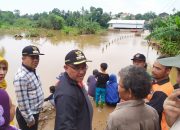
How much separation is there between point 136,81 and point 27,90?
5.87ft

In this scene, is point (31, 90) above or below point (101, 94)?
above

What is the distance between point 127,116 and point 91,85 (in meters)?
5.04

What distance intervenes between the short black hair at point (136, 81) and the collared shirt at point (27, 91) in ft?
5.34

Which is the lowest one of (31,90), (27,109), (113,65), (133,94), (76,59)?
(113,65)

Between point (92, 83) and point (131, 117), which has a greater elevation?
point (131, 117)

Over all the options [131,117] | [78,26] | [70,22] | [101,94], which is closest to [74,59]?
[131,117]

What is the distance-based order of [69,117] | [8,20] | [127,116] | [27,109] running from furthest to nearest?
[8,20] → [27,109] → [69,117] → [127,116]

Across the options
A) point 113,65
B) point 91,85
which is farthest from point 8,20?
point 91,85

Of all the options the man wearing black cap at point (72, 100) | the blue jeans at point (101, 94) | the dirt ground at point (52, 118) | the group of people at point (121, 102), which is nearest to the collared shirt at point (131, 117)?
the group of people at point (121, 102)

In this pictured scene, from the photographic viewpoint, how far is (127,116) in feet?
7.08

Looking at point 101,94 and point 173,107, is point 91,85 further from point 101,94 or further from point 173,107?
point 173,107

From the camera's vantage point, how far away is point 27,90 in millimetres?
3527

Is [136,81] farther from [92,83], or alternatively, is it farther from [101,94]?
[92,83]

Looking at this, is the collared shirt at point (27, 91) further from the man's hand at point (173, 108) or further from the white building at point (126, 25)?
the white building at point (126, 25)
